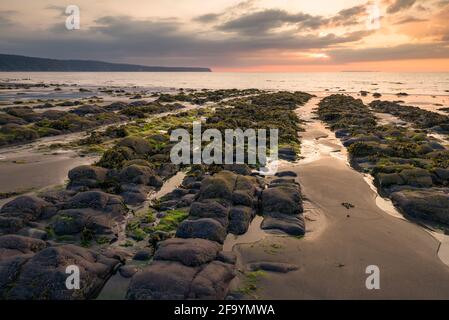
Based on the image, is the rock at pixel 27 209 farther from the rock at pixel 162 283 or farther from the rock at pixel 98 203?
the rock at pixel 162 283

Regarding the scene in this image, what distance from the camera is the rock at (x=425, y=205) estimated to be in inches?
501

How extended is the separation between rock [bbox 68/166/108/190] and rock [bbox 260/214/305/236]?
314 inches

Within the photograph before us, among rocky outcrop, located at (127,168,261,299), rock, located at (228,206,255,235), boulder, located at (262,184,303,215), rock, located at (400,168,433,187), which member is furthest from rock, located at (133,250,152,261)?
rock, located at (400,168,433,187)

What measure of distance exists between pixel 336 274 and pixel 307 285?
1041mm

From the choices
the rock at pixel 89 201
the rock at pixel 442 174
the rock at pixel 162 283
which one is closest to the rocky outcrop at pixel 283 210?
the rock at pixel 162 283

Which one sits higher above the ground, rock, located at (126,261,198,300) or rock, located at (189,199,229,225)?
→ rock, located at (189,199,229,225)

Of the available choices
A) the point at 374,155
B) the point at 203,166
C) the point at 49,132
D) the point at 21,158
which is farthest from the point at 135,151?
the point at 374,155

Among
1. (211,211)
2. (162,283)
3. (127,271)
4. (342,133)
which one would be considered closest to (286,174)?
(211,211)

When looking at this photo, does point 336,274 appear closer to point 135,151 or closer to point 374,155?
point 374,155

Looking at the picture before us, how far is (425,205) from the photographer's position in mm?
13148

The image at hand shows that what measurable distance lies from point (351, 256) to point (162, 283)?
229 inches

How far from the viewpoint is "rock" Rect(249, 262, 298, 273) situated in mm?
9518

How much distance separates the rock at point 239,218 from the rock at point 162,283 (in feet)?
11.2

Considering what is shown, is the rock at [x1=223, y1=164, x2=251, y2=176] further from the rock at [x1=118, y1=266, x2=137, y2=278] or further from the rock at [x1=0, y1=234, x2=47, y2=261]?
the rock at [x1=0, y1=234, x2=47, y2=261]
